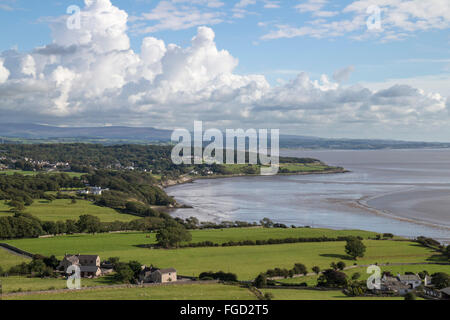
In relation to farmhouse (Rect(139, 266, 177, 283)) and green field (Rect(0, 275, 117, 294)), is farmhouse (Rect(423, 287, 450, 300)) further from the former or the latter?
green field (Rect(0, 275, 117, 294))

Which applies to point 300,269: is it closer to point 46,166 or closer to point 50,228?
point 50,228

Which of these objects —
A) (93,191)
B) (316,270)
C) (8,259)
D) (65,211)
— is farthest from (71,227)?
(93,191)

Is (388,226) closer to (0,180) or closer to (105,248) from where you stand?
(105,248)

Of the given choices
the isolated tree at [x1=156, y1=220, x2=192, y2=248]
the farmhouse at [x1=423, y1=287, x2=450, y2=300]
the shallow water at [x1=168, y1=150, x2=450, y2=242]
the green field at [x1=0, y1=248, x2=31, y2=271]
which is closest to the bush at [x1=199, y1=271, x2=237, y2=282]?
the isolated tree at [x1=156, y1=220, x2=192, y2=248]

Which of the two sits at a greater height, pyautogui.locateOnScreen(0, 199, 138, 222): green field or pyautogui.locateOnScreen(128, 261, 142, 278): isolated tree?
pyautogui.locateOnScreen(128, 261, 142, 278): isolated tree

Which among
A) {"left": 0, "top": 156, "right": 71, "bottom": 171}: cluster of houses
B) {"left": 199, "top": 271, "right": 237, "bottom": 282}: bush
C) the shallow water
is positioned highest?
{"left": 0, "top": 156, "right": 71, "bottom": 171}: cluster of houses
